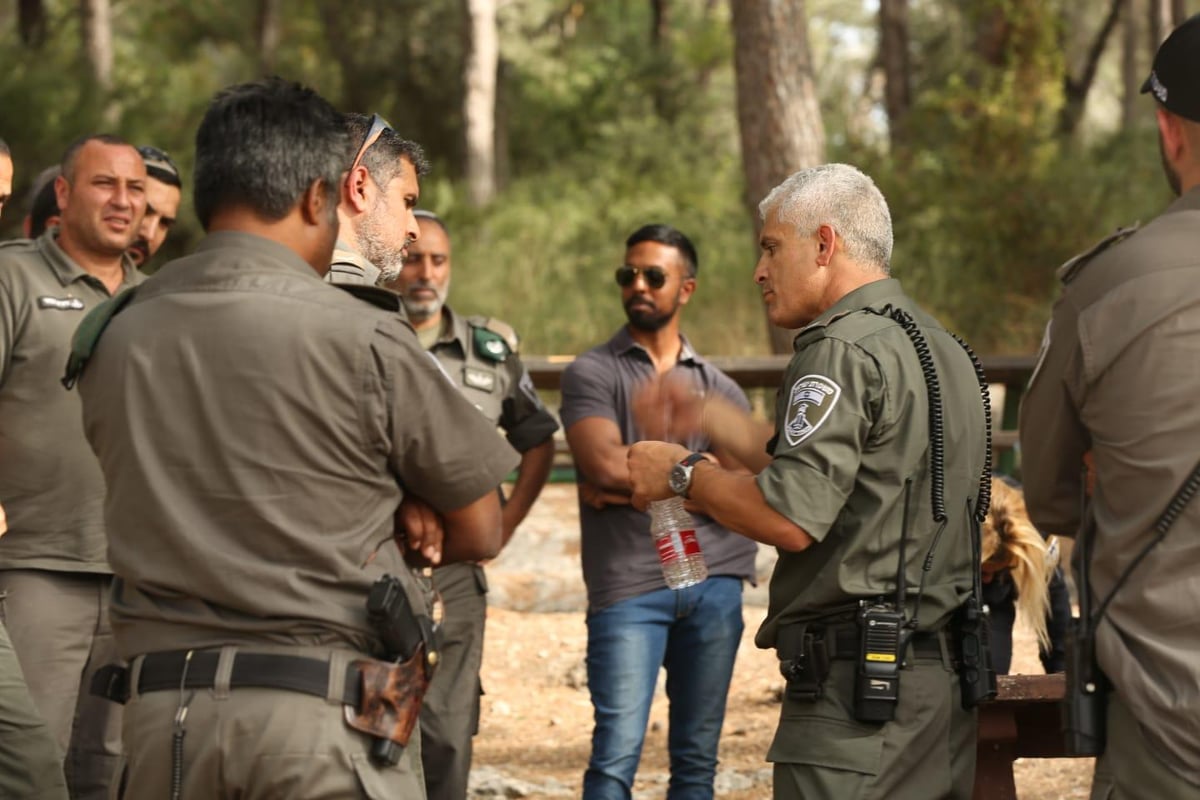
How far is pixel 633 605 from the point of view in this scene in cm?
563

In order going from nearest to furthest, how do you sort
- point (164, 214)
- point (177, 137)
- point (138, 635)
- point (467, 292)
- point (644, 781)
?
point (138, 635) < point (164, 214) < point (644, 781) < point (467, 292) < point (177, 137)

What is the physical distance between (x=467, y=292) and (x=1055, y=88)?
864 centimetres

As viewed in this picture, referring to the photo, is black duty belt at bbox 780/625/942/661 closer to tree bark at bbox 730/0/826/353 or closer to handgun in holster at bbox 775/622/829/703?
handgun in holster at bbox 775/622/829/703

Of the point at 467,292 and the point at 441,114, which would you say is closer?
the point at 467,292

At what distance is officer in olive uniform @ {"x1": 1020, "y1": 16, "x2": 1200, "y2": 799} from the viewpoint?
289 centimetres

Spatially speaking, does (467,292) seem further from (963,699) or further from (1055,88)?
(963,699)

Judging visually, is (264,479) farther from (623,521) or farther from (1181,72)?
(623,521)

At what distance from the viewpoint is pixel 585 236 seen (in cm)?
2122

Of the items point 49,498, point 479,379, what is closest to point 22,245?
point 49,498

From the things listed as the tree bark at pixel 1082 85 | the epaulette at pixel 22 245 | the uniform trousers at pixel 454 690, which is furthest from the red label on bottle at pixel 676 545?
the tree bark at pixel 1082 85

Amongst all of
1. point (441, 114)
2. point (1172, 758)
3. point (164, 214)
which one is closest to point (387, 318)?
point (1172, 758)

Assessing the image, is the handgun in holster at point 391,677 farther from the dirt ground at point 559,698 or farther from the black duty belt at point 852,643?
the dirt ground at point 559,698

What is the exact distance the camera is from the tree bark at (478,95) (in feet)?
69.4

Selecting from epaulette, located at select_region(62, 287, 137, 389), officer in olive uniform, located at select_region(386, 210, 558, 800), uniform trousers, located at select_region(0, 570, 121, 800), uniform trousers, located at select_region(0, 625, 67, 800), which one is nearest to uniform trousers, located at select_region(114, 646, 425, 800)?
epaulette, located at select_region(62, 287, 137, 389)
